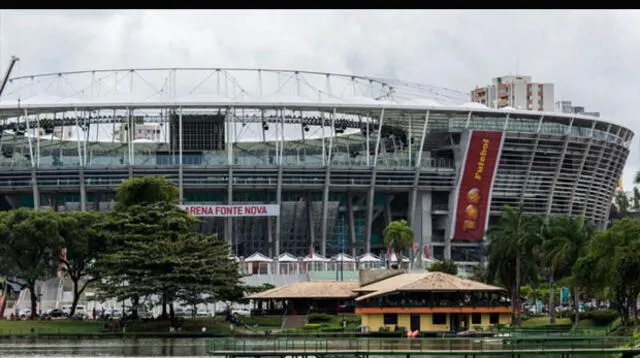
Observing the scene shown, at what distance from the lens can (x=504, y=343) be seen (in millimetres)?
61125

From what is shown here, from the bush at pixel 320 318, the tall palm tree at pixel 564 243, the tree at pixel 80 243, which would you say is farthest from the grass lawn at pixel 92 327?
the tall palm tree at pixel 564 243

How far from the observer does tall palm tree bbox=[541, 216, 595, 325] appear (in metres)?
96.4

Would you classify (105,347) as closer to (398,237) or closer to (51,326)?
(51,326)

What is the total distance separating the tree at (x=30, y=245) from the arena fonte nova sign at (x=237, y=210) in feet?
138

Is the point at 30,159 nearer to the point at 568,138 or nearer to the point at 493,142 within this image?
the point at 493,142

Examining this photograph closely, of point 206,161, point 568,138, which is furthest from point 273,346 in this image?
point 568,138

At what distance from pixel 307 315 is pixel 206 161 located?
54.1 m

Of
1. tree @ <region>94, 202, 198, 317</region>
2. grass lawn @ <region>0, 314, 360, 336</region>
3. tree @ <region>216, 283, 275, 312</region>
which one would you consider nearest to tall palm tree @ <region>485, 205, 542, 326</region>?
grass lawn @ <region>0, 314, 360, 336</region>

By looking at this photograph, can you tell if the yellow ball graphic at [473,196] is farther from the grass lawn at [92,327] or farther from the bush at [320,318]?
the grass lawn at [92,327]

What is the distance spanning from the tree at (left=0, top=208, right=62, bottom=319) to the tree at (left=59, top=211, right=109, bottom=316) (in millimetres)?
1190

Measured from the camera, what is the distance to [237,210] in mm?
154875

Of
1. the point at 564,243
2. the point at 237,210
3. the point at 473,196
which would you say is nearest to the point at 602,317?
the point at 564,243

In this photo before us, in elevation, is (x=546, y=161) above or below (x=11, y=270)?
above

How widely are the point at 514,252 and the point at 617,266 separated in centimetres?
2421
